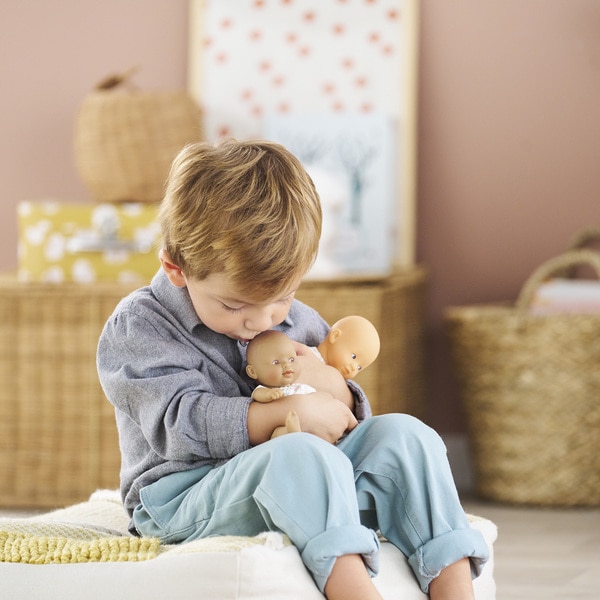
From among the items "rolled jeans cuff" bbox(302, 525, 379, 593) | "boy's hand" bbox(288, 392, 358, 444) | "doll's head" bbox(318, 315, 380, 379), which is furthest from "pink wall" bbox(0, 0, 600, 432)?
"rolled jeans cuff" bbox(302, 525, 379, 593)

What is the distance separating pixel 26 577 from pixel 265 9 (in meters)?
1.89

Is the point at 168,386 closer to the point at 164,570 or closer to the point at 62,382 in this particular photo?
the point at 164,570

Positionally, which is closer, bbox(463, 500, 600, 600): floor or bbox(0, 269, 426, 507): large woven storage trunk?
bbox(463, 500, 600, 600): floor

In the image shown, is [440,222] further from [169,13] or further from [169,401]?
[169,401]

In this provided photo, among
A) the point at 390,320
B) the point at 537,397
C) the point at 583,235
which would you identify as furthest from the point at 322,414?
the point at 583,235

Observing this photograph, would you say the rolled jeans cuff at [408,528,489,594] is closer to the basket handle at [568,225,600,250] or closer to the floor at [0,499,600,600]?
the floor at [0,499,600,600]

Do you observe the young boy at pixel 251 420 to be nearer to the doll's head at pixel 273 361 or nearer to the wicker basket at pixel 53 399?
the doll's head at pixel 273 361

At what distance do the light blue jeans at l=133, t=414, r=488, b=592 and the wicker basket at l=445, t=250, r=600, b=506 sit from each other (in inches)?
49.1

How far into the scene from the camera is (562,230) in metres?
2.85

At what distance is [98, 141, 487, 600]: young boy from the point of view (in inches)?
48.4

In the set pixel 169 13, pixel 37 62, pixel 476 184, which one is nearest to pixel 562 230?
pixel 476 184

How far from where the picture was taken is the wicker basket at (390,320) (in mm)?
2426

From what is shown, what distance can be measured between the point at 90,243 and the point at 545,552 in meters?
1.13

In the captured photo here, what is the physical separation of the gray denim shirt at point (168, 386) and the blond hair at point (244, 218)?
93 mm
